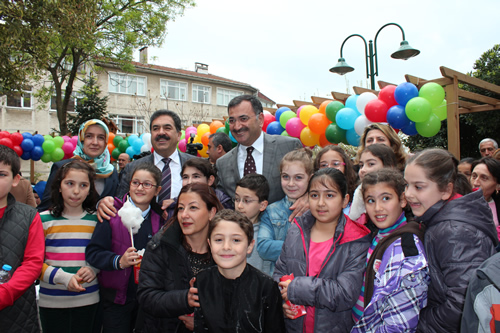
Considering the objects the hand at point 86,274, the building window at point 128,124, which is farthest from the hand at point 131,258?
the building window at point 128,124

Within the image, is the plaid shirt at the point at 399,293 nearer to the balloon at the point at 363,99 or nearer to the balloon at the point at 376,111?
the balloon at the point at 376,111

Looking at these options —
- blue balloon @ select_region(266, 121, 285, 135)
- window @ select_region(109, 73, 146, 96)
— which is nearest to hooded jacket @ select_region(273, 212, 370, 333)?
blue balloon @ select_region(266, 121, 285, 135)

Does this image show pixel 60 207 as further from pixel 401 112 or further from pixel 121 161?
pixel 121 161

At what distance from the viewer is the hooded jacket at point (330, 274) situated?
197 centimetres

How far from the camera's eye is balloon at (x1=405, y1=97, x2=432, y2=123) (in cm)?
571

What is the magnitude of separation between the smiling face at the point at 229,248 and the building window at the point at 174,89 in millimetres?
27264

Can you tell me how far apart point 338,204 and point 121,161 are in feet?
25.3

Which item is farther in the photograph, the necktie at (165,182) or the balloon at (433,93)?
the balloon at (433,93)

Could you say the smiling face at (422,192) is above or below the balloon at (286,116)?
below

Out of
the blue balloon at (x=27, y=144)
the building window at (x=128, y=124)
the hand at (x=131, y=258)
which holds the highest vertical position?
the building window at (x=128, y=124)

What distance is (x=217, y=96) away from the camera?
30.7 meters

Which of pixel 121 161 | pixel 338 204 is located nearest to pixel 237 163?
pixel 338 204

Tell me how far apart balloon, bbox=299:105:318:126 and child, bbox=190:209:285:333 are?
602 centimetres

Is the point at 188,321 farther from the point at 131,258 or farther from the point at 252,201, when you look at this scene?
the point at 252,201
